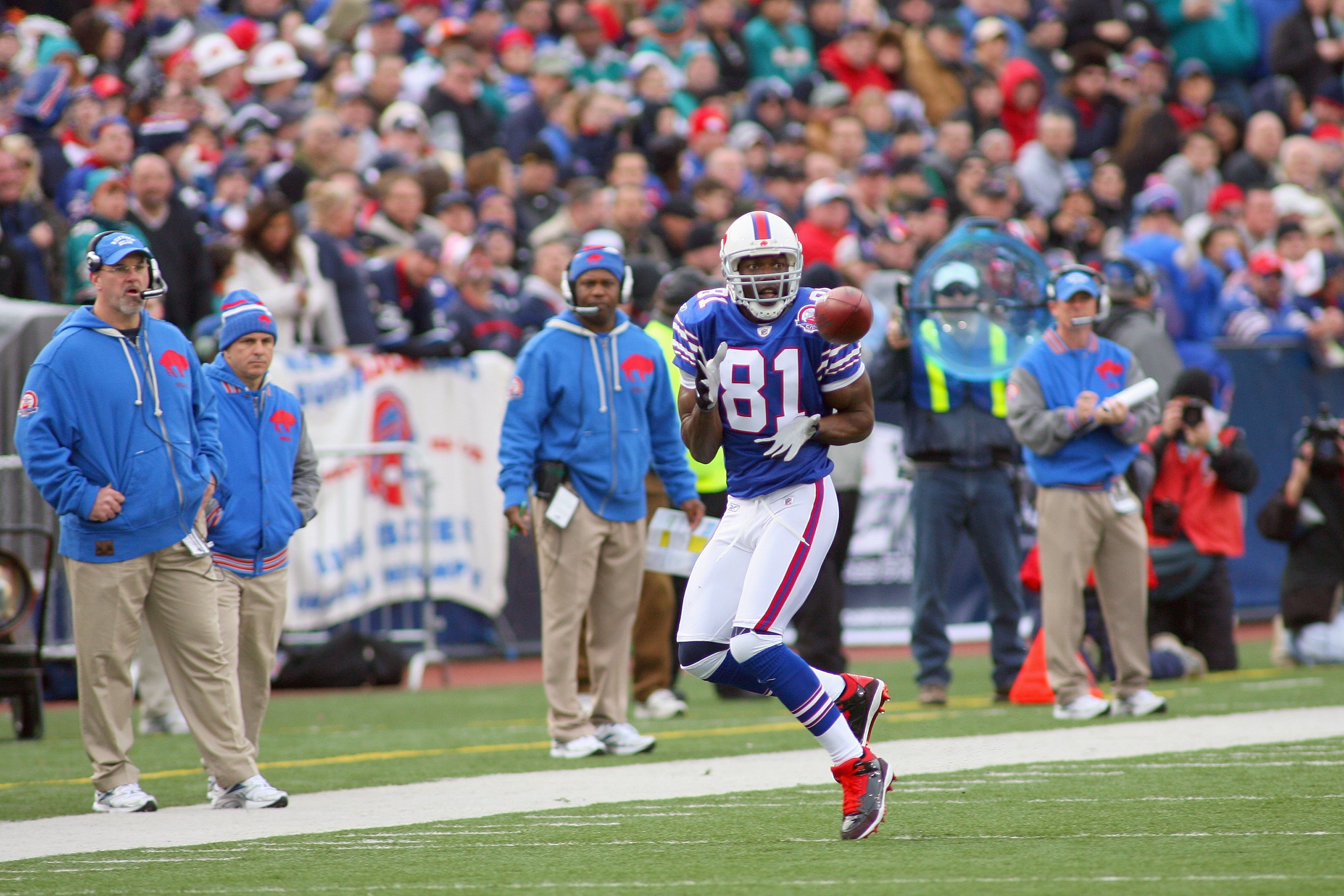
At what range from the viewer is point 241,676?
8.52 m

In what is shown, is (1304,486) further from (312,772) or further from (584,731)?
(312,772)

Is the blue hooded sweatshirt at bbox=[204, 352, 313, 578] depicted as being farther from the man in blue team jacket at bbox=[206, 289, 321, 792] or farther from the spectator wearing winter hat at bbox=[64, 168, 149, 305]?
the spectator wearing winter hat at bbox=[64, 168, 149, 305]

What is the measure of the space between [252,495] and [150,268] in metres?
1.16

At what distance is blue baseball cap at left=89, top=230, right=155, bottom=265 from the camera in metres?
7.72

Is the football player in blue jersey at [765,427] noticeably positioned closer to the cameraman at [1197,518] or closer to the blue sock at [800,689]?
the blue sock at [800,689]

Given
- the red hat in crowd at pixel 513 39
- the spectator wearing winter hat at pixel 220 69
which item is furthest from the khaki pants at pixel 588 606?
the red hat in crowd at pixel 513 39

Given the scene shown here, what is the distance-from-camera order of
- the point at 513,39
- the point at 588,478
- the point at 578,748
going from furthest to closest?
the point at 513,39
the point at 588,478
the point at 578,748

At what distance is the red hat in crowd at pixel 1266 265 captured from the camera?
17.1 meters

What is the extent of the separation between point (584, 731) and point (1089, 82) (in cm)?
1466

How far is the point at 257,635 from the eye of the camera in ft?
27.7

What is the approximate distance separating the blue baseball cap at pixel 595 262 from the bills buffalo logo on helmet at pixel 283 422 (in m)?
1.76

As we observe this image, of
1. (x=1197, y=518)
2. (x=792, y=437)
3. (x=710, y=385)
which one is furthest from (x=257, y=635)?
(x=1197, y=518)

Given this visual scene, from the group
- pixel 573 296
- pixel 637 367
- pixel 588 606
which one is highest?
pixel 573 296

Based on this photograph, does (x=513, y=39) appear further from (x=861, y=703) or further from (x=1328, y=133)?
(x=861, y=703)
